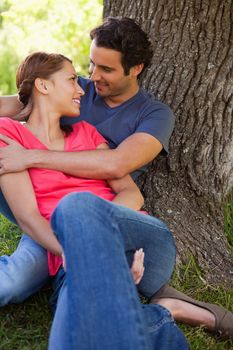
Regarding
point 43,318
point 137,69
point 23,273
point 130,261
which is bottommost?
point 43,318

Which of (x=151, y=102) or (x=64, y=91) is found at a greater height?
(x=64, y=91)

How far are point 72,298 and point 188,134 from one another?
177cm

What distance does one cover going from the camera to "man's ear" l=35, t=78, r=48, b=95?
130 inches

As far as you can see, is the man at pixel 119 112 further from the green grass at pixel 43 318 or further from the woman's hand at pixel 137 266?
the woman's hand at pixel 137 266

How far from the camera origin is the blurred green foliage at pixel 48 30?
9.29 meters

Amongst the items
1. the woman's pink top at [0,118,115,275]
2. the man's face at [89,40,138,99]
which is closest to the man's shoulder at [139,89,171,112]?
the man's face at [89,40,138,99]

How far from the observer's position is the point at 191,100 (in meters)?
3.94

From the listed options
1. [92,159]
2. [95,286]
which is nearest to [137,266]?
[95,286]

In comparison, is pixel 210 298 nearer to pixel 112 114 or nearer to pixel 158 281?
pixel 158 281

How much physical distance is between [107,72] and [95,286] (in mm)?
1535

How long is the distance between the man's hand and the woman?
3 centimetres

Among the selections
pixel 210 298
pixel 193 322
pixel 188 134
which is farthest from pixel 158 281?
pixel 188 134

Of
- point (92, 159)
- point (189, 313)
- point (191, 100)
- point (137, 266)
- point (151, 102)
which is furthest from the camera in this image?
point (191, 100)

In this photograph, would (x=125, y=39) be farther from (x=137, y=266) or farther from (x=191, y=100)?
(x=137, y=266)
